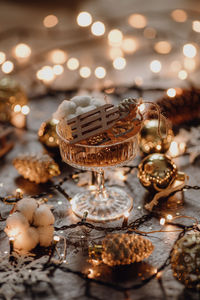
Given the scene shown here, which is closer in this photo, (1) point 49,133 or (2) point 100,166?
(2) point 100,166

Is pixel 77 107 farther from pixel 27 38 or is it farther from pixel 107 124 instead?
pixel 27 38

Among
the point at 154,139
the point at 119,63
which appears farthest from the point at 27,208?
the point at 119,63

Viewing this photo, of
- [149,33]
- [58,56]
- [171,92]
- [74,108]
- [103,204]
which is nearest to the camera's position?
[74,108]

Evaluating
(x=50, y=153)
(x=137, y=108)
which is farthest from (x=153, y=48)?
(x=137, y=108)

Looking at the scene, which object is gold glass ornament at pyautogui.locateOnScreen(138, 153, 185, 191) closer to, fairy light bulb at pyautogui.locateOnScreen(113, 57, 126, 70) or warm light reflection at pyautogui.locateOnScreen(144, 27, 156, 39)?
fairy light bulb at pyautogui.locateOnScreen(113, 57, 126, 70)

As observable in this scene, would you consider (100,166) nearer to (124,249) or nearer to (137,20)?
(124,249)

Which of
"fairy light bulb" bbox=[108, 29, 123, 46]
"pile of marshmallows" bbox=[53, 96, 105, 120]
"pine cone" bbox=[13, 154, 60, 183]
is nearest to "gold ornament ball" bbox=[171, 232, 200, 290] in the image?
"pile of marshmallows" bbox=[53, 96, 105, 120]
